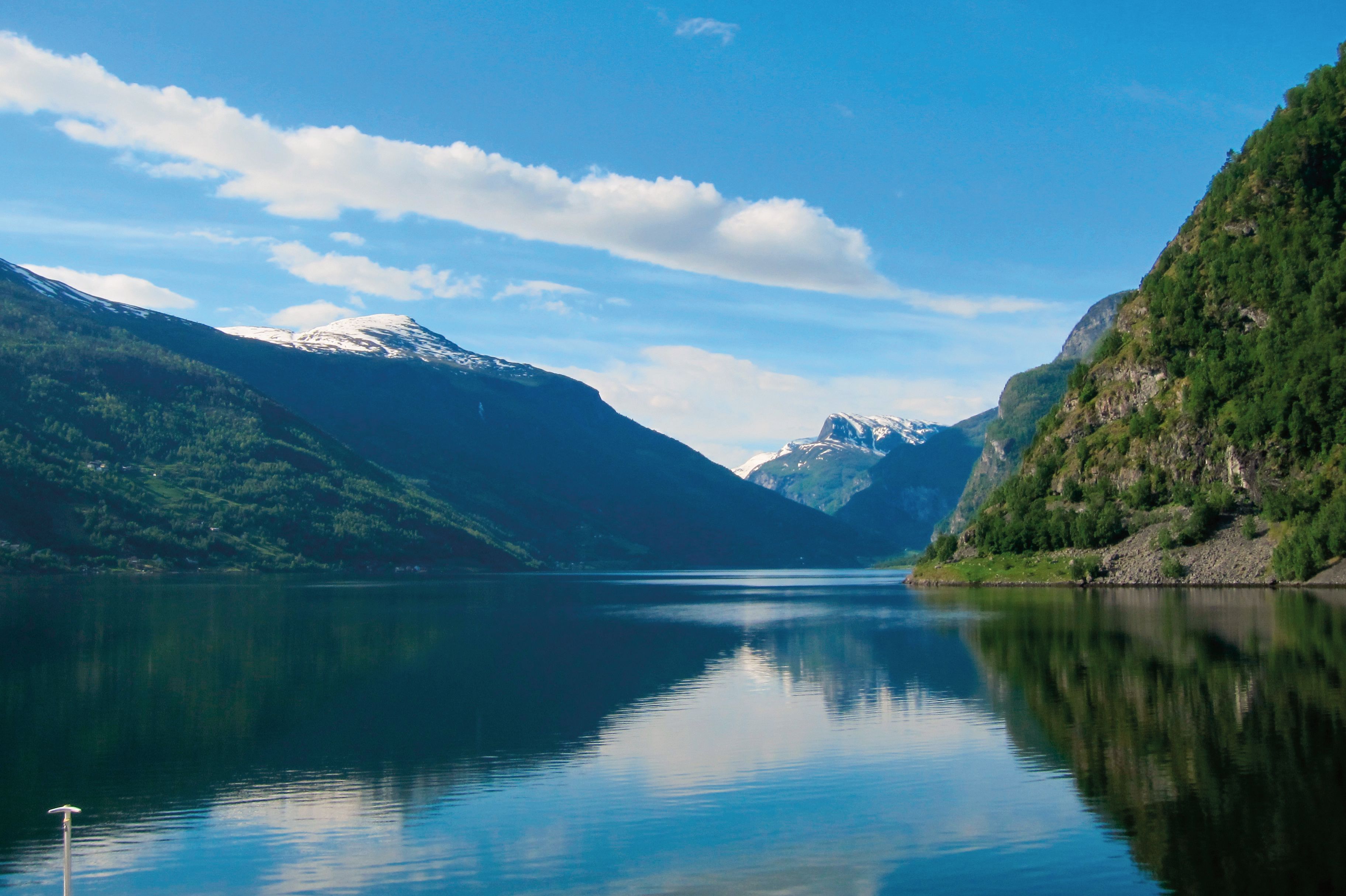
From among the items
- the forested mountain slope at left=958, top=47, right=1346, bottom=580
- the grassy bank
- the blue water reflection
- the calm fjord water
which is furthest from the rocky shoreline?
the blue water reflection

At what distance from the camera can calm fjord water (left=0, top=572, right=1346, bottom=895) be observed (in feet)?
82.6

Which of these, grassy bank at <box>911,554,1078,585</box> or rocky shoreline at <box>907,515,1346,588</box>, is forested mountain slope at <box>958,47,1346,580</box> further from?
grassy bank at <box>911,554,1078,585</box>

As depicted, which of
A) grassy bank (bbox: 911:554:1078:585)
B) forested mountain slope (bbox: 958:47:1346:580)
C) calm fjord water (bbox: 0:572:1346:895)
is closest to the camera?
calm fjord water (bbox: 0:572:1346:895)

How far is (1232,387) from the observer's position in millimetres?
155000

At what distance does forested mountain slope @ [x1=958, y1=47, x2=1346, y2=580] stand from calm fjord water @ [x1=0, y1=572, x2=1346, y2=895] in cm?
7167

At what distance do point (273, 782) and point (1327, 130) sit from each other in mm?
192782

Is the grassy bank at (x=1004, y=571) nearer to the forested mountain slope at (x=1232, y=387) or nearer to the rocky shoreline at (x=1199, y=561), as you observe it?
the rocky shoreline at (x=1199, y=561)

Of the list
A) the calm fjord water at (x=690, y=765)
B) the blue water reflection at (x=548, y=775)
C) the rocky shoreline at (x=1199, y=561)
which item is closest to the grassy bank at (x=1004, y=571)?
the rocky shoreline at (x=1199, y=561)

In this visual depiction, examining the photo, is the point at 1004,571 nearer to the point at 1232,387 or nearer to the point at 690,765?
the point at 1232,387

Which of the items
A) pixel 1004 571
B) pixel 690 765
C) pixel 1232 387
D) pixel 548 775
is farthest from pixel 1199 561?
pixel 548 775

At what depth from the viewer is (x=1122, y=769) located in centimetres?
3369

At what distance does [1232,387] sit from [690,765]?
145m

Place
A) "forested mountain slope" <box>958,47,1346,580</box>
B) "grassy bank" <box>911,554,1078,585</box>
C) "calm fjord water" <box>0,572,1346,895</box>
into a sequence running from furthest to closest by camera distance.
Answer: "grassy bank" <box>911,554,1078,585</box> → "forested mountain slope" <box>958,47,1346,580</box> → "calm fjord water" <box>0,572,1346,895</box>

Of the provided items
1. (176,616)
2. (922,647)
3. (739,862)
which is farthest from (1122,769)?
(176,616)
